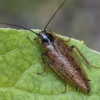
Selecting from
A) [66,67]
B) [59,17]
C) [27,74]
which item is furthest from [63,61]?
[59,17]

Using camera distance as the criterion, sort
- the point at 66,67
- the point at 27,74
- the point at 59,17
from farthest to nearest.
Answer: the point at 59,17 → the point at 66,67 → the point at 27,74

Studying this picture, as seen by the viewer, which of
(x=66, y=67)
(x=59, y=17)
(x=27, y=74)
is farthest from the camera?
(x=59, y=17)

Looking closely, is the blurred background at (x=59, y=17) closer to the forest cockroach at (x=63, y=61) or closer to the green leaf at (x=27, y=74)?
the forest cockroach at (x=63, y=61)

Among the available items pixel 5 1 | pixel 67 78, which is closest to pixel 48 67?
pixel 67 78

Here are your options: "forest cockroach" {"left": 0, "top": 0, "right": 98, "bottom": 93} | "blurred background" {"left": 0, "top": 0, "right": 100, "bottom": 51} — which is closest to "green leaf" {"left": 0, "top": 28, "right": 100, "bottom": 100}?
"forest cockroach" {"left": 0, "top": 0, "right": 98, "bottom": 93}

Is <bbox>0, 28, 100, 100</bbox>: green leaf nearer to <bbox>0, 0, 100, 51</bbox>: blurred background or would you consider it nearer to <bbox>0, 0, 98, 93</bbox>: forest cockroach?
<bbox>0, 0, 98, 93</bbox>: forest cockroach

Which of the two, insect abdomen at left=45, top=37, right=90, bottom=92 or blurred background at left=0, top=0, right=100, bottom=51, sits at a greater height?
insect abdomen at left=45, top=37, right=90, bottom=92

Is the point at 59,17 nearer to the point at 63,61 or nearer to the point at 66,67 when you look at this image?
the point at 63,61

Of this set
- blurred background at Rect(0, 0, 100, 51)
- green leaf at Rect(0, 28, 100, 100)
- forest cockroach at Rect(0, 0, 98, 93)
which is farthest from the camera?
blurred background at Rect(0, 0, 100, 51)
